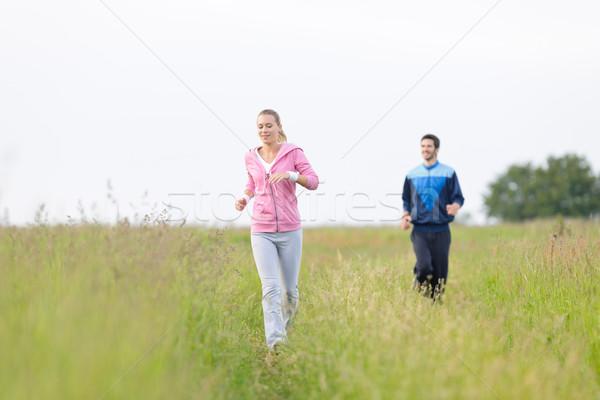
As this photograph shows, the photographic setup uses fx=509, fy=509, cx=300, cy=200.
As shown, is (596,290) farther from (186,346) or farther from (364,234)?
(364,234)

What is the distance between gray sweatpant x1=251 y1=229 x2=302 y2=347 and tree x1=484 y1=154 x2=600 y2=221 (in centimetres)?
5208

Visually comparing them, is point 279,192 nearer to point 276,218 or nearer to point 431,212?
point 276,218

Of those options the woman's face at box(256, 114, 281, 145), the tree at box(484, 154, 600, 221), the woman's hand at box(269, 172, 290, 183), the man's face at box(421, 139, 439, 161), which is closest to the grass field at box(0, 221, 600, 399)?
the woman's hand at box(269, 172, 290, 183)

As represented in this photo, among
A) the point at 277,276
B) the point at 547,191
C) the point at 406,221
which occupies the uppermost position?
the point at 547,191

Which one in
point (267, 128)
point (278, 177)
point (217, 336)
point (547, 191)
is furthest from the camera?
point (547, 191)

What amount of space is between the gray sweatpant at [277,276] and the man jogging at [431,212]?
2120mm

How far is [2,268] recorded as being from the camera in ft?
14.1

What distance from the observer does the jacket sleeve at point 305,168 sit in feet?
17.7

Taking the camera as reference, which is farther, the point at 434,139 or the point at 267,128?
the point at 434,139

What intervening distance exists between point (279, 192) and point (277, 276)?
89 cm

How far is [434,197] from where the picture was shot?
702 cm

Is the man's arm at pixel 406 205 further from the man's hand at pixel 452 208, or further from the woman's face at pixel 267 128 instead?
the woman's face at pixel 267 128

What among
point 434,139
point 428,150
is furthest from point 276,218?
point 434,139

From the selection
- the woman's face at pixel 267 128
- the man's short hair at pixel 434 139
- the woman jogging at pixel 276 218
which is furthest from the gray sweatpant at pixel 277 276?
the man's short hair at pixel 434 139
